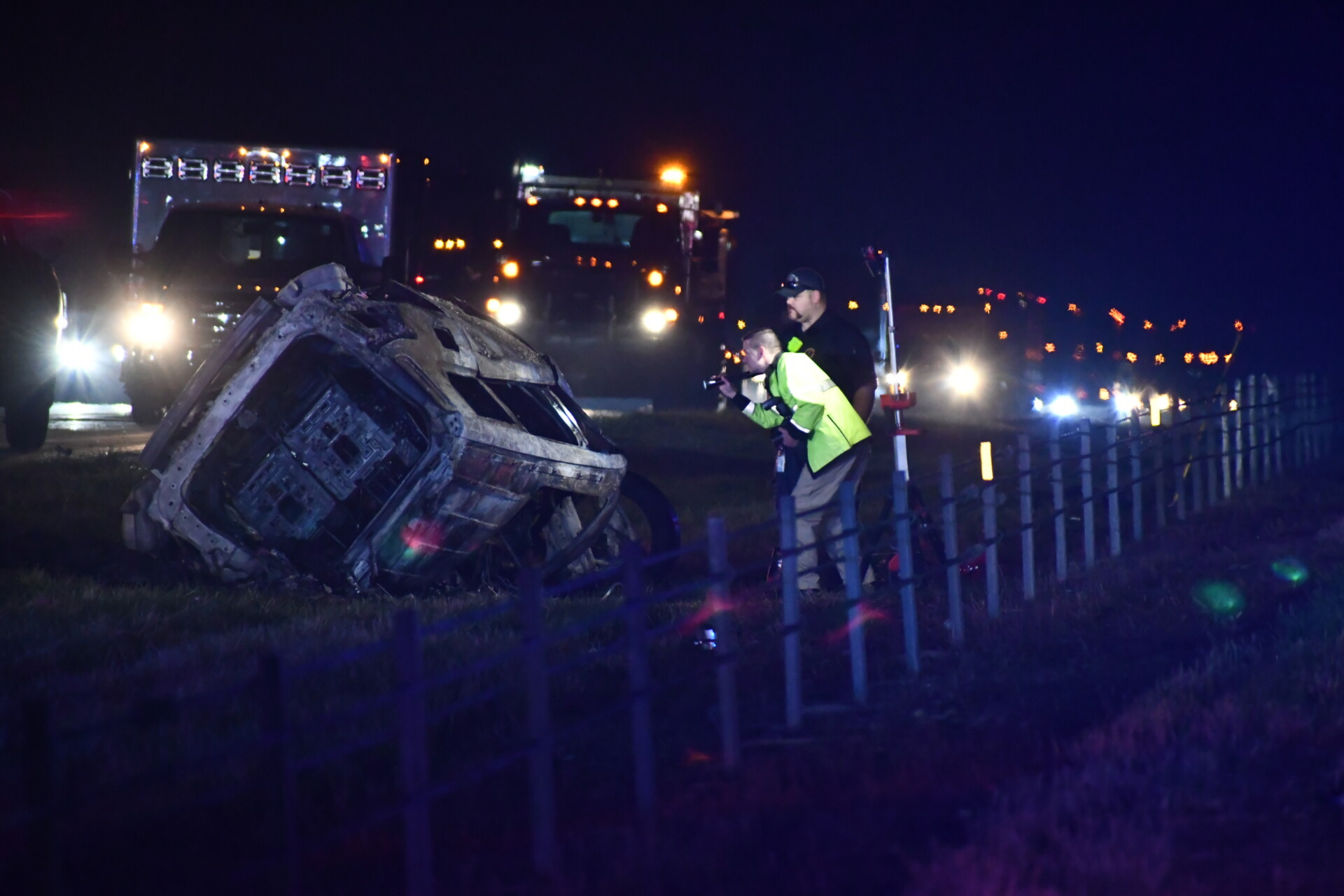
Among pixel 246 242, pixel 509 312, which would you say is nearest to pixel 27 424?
pixel 246 242

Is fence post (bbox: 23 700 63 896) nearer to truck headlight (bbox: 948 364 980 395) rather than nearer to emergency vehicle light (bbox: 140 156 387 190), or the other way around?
emergency vehicle light (bbox: 140 156 387 190)

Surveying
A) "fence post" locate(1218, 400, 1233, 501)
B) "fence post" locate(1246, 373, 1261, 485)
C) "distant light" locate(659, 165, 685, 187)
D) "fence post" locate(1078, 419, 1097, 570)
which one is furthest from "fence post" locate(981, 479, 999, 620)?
"distant light" locate(659, 165, 685, 187)

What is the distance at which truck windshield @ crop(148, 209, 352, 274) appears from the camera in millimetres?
17188

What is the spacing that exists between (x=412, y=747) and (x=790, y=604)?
2.70 metres

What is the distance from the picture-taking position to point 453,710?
177 inches

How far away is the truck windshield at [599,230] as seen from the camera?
22703mm

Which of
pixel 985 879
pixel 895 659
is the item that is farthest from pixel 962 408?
pixel 985 879

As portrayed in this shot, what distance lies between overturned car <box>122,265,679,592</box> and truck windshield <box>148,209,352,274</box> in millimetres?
7881

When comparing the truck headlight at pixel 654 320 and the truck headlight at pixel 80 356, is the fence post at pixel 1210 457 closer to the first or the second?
the truck headlight at pixel 654 320

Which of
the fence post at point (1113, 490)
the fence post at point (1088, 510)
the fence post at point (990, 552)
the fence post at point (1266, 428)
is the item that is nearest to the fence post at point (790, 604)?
the fence post at point (990, 552)

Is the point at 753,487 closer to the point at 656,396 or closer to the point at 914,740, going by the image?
the point at 656,396

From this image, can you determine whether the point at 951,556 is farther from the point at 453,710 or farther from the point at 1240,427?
the point at 1240,427

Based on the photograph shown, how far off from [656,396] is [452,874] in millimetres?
19412

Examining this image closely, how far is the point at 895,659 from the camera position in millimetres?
8461
